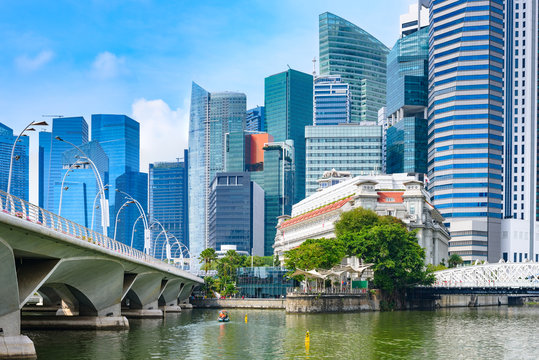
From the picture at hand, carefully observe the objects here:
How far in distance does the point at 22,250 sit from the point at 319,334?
4046 centimetres

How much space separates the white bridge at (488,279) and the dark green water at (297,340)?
122 ft

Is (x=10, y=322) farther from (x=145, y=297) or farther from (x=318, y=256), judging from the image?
(x=318, y=256)

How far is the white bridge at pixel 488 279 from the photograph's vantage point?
5861 inches

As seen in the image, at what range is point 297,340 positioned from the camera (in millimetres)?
79688

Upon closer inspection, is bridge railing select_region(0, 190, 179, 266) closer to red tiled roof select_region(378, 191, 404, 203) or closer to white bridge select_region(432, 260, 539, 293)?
white bridge select_region(432, 260, 539, 293)

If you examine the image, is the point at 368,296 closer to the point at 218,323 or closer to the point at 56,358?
the point at 218,323

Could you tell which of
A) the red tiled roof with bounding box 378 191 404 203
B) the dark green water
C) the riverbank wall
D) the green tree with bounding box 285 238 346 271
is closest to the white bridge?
the red tiled roof with bounding box 378 191 404 203

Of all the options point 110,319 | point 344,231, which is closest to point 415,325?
point 110,319

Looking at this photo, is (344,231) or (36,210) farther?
(344,231)

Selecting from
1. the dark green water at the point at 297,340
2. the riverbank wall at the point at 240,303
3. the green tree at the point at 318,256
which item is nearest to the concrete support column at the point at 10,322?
the dark green water at the point at 297,340

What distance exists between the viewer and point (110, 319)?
89.3 metres

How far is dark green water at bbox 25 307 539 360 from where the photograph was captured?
68.8m

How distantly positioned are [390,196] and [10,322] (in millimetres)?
137637

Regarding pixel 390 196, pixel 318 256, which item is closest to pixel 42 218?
pixel 318 256
